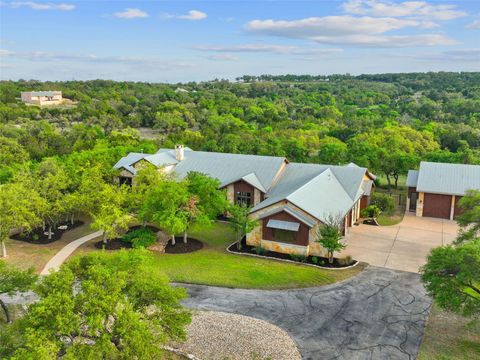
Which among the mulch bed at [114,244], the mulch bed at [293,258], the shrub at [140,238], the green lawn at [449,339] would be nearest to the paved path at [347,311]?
the green lawn at [449,339]

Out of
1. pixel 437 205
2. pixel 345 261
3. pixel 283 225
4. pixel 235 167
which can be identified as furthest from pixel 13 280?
pixel 437 205

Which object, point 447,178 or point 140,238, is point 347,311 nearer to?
point 140,238

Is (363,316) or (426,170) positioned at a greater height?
(426,170)

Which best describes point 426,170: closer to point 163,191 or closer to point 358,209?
point 358,209

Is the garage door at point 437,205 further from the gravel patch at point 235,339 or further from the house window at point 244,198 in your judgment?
the gravel patch at point 235,339

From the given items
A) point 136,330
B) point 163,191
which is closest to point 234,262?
point 163,191

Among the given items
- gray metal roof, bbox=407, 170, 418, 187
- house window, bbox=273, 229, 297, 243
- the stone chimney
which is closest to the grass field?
house window, bbox=273, 229, 297, 243

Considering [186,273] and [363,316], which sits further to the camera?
[186,273]
